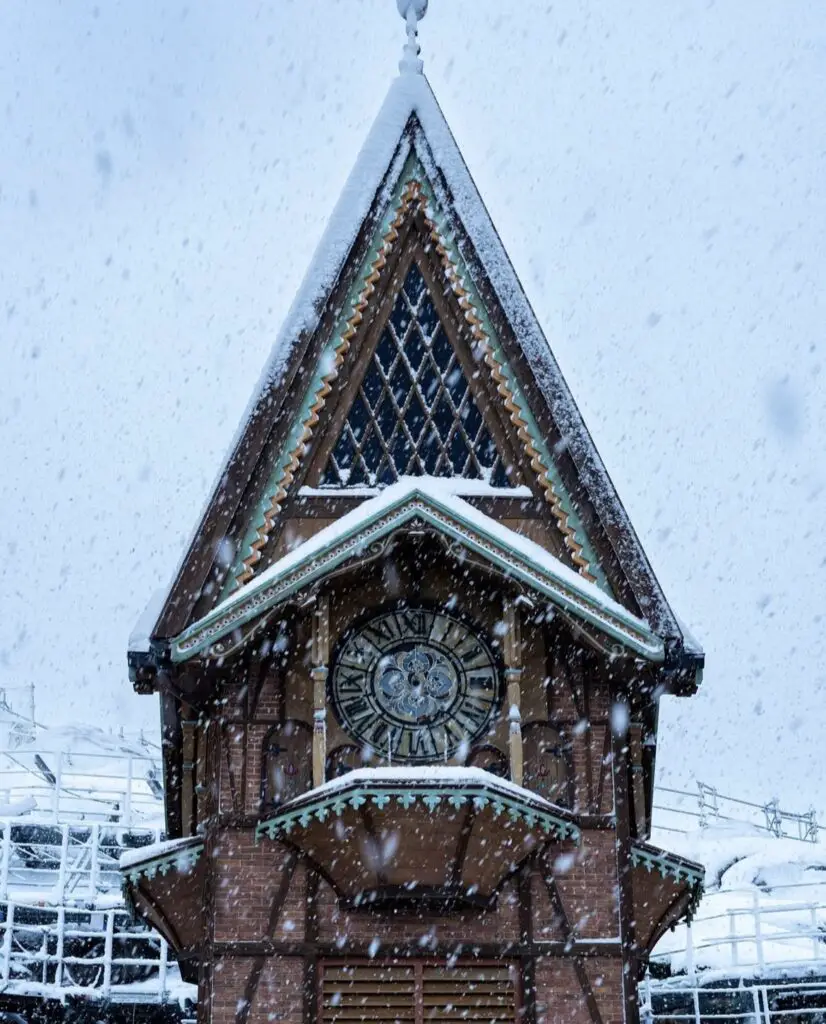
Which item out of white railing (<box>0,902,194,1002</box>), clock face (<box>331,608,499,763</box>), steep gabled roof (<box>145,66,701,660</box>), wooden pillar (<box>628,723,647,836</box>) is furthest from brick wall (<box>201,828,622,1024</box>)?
white railing (<box>0,902,194,1002</box>)

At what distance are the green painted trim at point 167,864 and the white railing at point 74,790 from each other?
37.6 feet

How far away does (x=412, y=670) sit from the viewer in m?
17.5

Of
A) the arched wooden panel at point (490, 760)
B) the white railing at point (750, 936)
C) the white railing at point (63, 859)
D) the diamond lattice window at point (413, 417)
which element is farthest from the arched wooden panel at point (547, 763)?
the white railing at point (63, 859)

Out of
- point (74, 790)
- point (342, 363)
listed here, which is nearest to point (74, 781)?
point (74, 790)

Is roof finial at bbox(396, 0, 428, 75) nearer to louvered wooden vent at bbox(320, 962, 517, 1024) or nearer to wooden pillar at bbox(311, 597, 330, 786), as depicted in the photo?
wooden pillar at bbox(311, 597, 330, 786)

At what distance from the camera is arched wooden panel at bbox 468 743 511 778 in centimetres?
1705

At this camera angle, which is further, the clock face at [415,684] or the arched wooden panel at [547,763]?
the clock face at [415,684]

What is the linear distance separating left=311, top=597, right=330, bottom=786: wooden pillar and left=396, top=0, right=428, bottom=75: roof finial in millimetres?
7922

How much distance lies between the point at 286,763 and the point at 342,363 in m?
5.02

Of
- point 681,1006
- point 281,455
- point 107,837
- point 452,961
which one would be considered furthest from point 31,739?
point 452,961

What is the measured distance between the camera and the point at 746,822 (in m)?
38.8

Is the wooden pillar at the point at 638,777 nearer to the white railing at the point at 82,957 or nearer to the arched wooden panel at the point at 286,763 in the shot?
the arched wooden panel at the point at 286,763

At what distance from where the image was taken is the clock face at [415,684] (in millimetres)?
17203

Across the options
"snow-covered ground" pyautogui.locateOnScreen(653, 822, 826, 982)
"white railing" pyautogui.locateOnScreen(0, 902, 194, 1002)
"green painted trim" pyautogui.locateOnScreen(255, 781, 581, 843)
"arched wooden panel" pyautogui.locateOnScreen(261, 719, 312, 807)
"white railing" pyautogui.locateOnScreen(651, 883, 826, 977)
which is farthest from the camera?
"snow-covered ground" pyautogui.locateOnScreen(653, 822, 826, 982)
